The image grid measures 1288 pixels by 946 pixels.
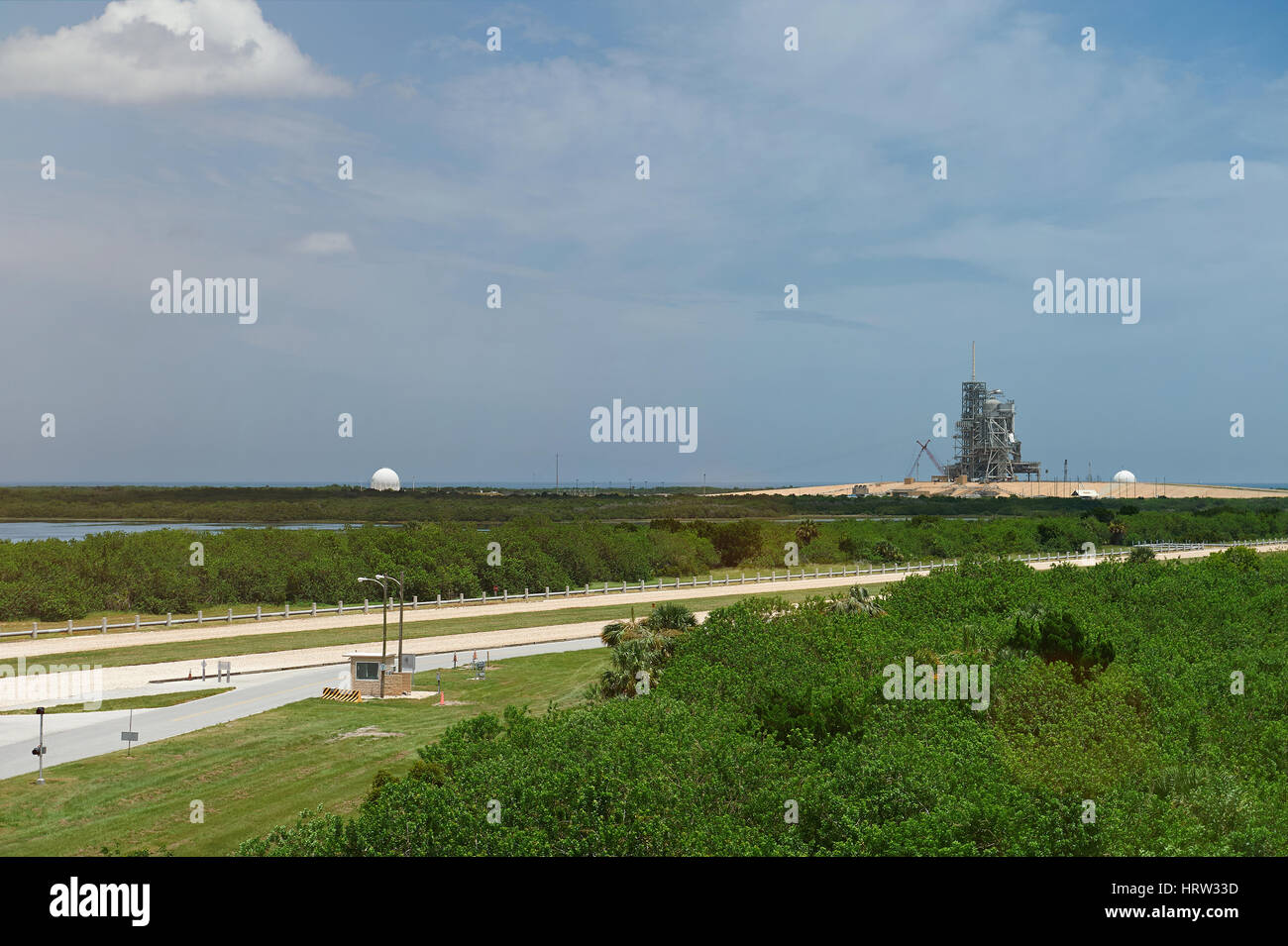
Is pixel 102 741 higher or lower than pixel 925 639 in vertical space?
lower

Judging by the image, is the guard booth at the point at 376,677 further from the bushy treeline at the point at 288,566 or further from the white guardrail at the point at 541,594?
the bushy treeline at the point at 288,566

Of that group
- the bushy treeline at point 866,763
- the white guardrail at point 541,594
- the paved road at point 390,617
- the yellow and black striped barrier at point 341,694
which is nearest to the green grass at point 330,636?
the paved road at point 390,617

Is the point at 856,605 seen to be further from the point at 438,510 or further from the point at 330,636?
the point at 438,510

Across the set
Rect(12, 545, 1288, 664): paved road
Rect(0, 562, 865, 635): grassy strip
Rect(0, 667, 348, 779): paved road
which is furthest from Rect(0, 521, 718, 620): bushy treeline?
Answer: Rect(0, 667, 348, 779): paved road

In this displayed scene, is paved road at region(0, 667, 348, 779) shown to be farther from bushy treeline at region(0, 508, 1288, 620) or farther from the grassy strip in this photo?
bushy treeline at region(0, 508, 1288, 620)
